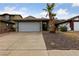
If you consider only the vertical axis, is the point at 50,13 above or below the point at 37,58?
above

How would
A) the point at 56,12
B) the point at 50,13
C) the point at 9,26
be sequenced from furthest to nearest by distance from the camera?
the point at 9,26, the point at 50,13, the point at 56,12

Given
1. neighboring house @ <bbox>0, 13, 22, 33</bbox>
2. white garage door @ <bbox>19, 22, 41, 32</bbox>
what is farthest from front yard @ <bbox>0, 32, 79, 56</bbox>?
white garage door @ <bbox>19, 22, 41, 32</bbox>

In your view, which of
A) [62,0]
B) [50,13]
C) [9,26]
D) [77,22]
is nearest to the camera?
[62,0]

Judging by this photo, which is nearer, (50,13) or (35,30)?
(50,13)

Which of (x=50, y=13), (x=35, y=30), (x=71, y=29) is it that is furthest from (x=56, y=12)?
(x=35, y=30)

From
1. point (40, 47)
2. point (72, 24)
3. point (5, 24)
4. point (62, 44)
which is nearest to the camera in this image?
point (40, 47)

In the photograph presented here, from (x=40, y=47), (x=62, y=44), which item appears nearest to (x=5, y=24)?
(x=62, y=44)

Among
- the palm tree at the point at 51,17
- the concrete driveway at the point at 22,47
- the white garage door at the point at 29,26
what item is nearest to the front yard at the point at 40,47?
the concrete driveway at the point at 22,47

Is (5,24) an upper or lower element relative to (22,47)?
upper

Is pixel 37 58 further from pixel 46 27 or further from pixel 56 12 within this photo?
pixel 46 27

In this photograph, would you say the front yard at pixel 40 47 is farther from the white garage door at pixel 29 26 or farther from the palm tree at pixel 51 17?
the white garage door at pixel 29 26

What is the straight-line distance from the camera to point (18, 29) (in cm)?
2161

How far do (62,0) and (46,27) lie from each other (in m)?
17.2

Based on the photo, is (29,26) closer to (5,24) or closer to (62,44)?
(5,24)
